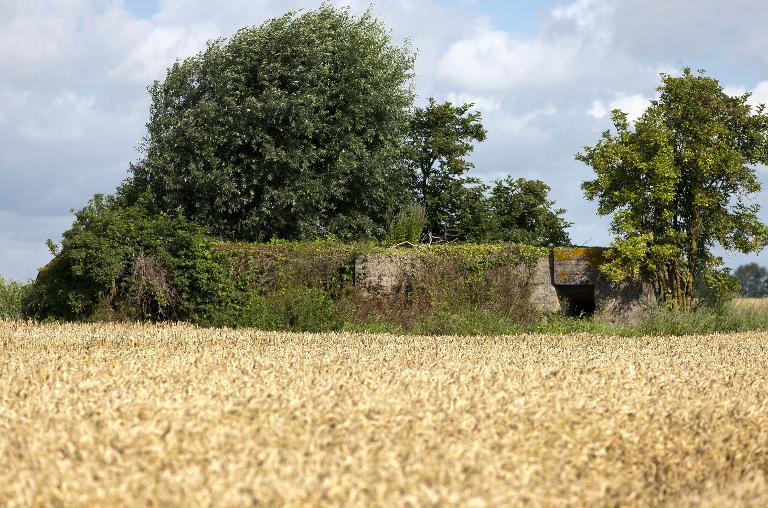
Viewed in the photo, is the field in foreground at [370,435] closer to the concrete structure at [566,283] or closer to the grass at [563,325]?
the grass at [563,325]

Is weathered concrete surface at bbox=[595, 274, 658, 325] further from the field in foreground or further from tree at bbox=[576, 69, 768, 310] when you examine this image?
the field in foreground

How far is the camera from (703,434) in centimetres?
492

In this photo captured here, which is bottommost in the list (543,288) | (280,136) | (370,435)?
(370,435)

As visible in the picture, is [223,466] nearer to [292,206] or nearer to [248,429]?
[248,429]

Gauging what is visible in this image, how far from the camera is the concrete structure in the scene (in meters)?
17.0

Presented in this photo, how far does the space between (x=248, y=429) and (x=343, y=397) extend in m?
0.79

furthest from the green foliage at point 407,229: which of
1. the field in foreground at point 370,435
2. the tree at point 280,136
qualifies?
the field in foreground at point 370,435

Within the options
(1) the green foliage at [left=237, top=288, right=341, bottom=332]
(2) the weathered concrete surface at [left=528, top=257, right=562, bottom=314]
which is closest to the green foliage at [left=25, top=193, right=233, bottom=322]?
(1) the green foliage at [left=237, top=288, right=341, bottom=332]

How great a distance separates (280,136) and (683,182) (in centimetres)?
982

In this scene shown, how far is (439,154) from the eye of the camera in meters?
24.4

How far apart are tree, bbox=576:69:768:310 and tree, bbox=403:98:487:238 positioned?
512cm

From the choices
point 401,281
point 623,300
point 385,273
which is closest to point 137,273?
point 385,273

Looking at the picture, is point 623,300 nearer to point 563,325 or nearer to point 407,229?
point 563,325

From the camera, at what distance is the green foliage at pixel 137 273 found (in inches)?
644
